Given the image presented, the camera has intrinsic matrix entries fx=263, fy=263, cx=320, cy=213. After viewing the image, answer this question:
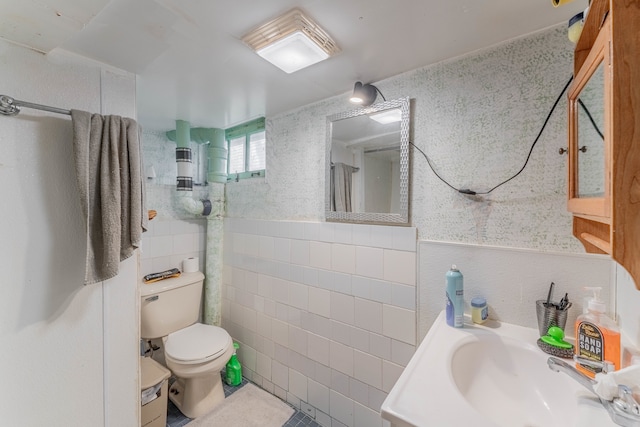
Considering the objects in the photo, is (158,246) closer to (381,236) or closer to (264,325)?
(264,325)

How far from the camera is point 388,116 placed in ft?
4.49

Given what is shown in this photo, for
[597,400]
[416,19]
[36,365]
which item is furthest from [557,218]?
[36,365]

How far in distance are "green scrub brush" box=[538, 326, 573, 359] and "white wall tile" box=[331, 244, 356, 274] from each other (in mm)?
827

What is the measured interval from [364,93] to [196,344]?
6.07ft

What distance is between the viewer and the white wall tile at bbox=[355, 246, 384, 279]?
138cm

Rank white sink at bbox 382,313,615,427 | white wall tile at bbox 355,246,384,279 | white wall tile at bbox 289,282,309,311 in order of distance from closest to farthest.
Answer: white sink at bbox 382,313,615,427 < white wall tile at bbox 355,246,384,279 < white wall tile at bbox 289,282,309,311

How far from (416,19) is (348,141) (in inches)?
26.2

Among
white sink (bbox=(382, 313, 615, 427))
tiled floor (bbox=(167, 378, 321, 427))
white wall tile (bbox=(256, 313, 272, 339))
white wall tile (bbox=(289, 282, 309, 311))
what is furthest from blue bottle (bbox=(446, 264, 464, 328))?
white wall tile (bbox=(256, 313, 272, 339))

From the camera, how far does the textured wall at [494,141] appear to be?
98 cm

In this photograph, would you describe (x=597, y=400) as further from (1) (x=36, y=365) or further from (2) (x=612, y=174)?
(1) (x=36, y=365)

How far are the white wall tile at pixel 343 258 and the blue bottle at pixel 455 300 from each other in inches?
20.9

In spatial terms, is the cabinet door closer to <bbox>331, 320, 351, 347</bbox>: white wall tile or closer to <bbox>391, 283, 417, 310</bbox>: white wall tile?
<bbox>391, 283, 417, 310</bbox>: white wall tile

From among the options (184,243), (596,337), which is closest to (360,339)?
(596,337)

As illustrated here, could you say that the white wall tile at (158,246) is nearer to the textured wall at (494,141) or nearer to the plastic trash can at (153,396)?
the plastic trash can at (153,396)
